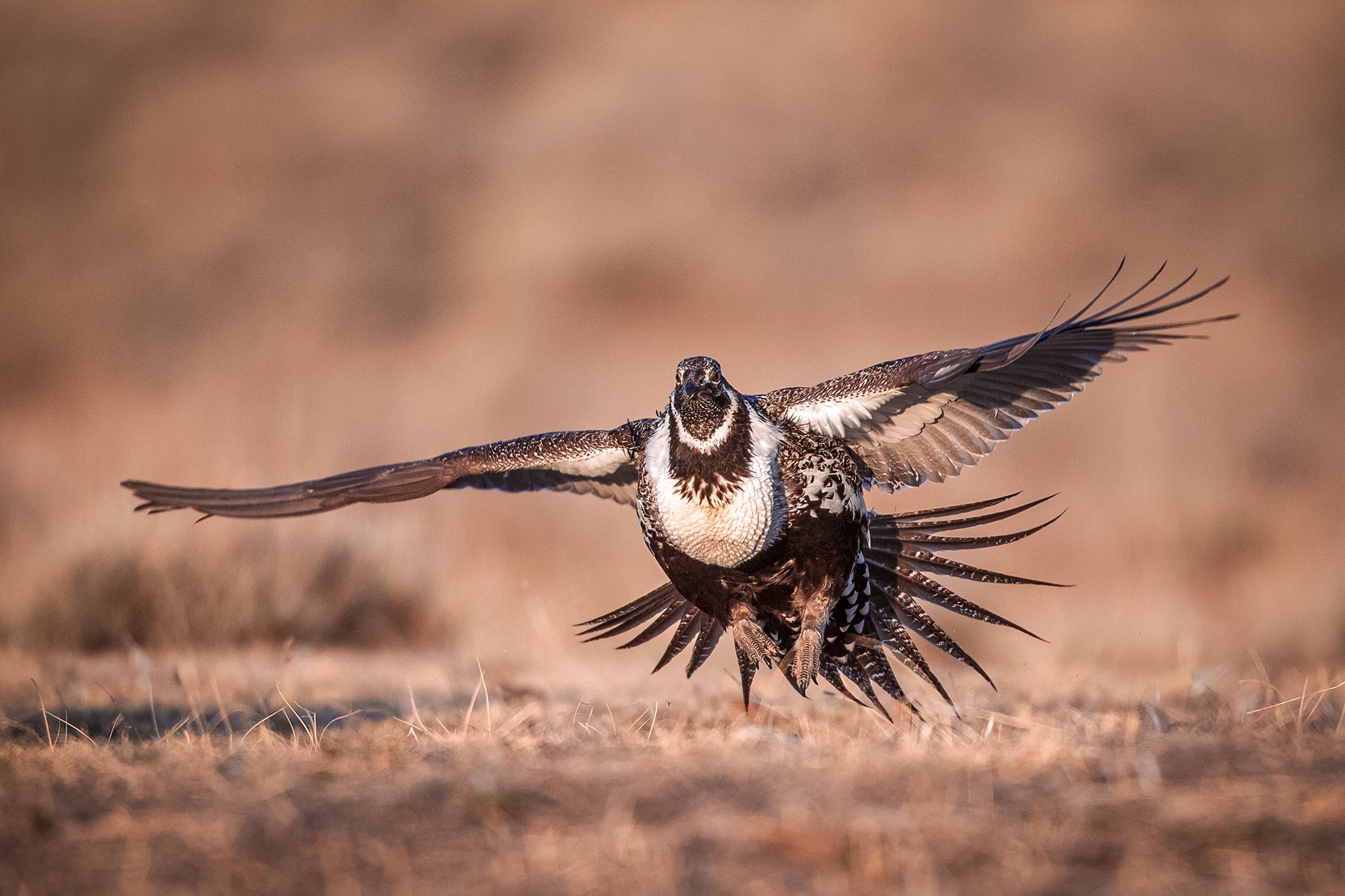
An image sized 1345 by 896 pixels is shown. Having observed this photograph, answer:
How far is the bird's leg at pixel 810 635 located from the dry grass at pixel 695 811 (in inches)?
11.0

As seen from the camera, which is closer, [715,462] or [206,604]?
[715,462]

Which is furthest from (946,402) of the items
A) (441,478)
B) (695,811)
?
(695,811)

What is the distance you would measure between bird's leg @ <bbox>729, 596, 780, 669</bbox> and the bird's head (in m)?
0.63

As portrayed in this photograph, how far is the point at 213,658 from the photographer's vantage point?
682 cm

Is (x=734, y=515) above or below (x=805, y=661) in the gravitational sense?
above

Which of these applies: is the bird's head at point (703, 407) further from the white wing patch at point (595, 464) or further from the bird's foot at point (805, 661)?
the bird's foot at point (805, 661)

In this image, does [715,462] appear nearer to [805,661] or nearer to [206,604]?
[805,661]

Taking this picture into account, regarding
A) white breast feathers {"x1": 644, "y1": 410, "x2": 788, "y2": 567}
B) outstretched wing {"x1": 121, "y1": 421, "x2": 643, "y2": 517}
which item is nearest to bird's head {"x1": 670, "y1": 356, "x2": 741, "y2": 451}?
white breast feathers {"x1": 644, "y1": 410, "x2": 788, "y2": 567}

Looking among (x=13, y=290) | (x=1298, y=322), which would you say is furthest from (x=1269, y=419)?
(x=13, y=290)

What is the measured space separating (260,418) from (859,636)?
9408mm

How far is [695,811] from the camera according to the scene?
9.30 ft

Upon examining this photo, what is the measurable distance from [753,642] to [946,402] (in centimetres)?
115

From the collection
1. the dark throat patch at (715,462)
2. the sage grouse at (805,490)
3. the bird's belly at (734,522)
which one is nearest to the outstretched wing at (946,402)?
the sage grouse at (805,490)

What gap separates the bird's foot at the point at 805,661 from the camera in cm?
423
